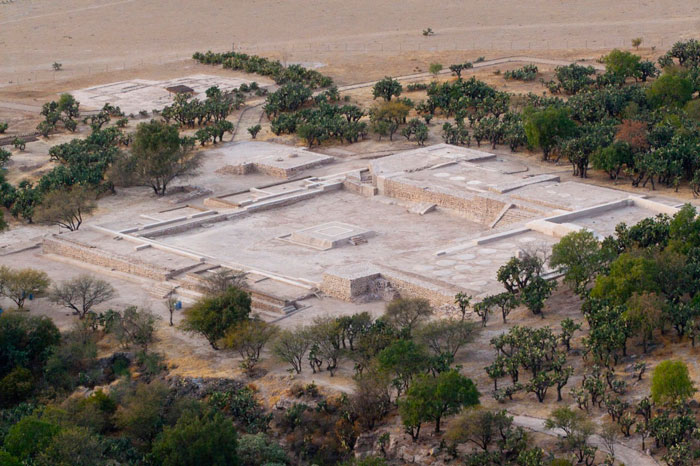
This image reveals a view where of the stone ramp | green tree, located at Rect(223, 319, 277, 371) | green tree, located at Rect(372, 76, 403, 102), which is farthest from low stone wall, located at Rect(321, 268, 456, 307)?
green tree, located at Rect(372, 76, 403, 102)

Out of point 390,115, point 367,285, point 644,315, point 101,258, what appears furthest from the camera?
point 390,115

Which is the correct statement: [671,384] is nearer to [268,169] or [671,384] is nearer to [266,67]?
[268,169]

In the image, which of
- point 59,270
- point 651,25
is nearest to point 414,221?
point 59,270

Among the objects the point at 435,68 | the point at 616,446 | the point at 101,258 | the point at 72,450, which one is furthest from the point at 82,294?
the point at 435,68

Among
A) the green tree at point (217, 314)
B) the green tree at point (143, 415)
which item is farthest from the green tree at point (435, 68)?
the green tree at point (143, 415)

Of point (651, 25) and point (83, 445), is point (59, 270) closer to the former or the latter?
point (83, 445)

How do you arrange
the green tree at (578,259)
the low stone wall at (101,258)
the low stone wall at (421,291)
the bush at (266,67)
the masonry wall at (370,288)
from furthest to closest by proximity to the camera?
the bush at (266,67), the low stone wall at (101,258), the masonry wall at (370,288), the low stone wall at (421,291), the green tree at (578,259)

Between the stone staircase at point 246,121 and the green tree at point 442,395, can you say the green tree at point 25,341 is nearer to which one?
the green tree at point 442,395
